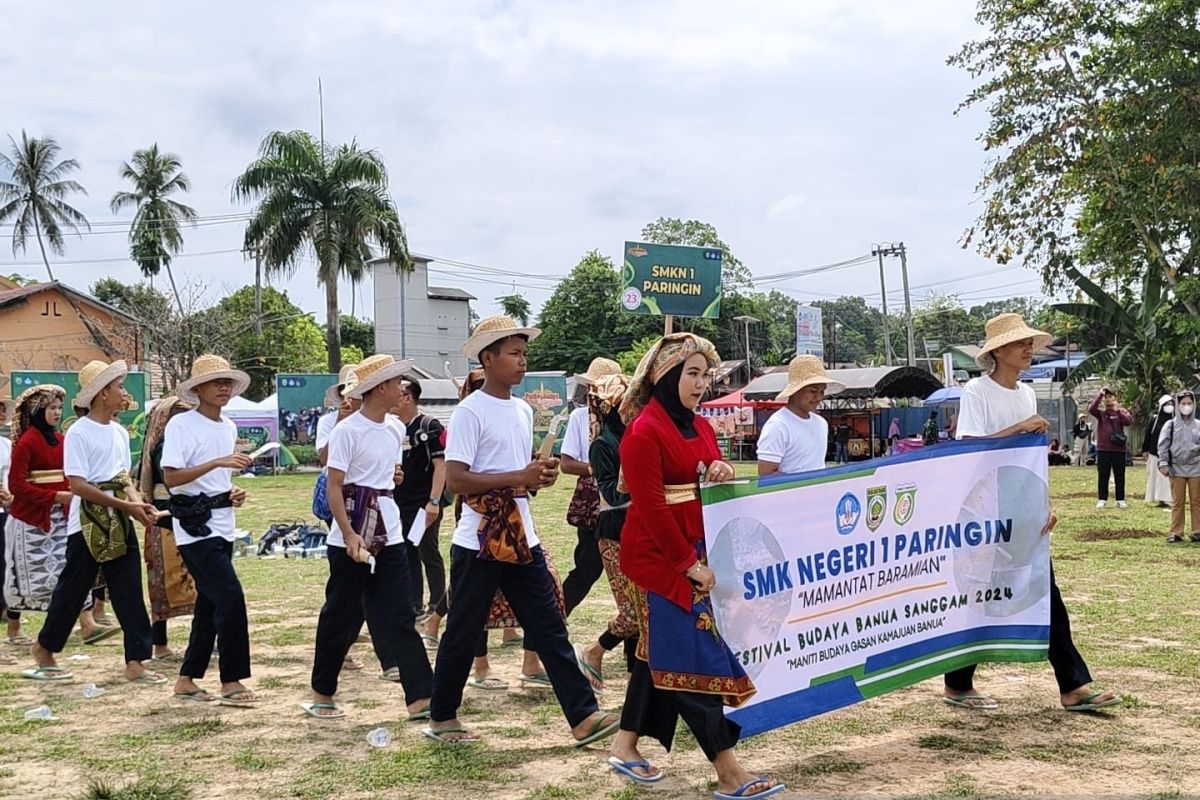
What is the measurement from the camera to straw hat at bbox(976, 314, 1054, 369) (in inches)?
226

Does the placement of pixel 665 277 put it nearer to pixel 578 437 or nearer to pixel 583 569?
pixel 583 569

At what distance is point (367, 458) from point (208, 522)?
115 cm

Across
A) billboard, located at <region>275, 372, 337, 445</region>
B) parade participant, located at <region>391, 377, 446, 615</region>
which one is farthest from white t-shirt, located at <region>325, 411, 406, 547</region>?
billboard, located at <region>275, 372, 337, 445</region>

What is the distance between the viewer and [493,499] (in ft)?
17.4

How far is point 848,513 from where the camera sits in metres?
5.21

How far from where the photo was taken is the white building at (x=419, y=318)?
67562 millimetres

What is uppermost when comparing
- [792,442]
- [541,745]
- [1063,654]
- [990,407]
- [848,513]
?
[990,407]

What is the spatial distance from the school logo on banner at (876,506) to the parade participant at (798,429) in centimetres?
85

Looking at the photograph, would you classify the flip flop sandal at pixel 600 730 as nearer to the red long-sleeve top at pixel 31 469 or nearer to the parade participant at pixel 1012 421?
the parade participant at pixel 1012 421

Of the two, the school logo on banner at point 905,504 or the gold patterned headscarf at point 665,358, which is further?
the school logo on banner at point 905,504

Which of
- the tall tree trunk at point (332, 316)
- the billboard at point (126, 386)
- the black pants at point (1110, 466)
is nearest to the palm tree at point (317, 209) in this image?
the tall tree trunk at point (332, 316)

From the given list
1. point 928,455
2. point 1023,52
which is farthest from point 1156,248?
point 928,455

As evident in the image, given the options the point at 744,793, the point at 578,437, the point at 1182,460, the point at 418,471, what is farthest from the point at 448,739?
the point at 1182,460

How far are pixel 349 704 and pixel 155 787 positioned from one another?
167 centimetres
